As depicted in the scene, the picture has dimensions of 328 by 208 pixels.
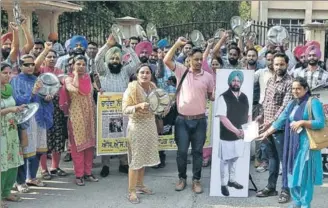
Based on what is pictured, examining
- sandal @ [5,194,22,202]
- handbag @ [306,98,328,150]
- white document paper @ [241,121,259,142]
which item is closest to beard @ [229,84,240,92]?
white document paper @ [241,121,259,142]

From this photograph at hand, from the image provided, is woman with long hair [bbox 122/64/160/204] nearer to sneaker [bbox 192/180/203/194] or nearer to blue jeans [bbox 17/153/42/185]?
Result: sneaker [bbox 192/180/203/194]

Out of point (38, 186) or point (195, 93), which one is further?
point (38, 186)

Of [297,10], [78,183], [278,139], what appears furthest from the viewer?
[297,10]

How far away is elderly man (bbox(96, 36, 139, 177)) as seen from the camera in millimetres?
6512

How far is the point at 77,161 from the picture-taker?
6336 millimetres

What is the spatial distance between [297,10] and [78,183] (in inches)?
813

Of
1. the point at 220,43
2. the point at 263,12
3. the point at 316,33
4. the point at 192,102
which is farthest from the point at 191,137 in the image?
the point at 263,12

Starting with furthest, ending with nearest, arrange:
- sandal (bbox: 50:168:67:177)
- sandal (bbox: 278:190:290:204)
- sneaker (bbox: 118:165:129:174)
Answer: sneaker (bbox: 118:165:129:174), sandal (bbox: 50:168:67:177), sandal (bbox: 278:190:290:204)

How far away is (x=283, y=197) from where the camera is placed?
227 inches

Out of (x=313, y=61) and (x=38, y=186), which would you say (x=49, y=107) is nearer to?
(x=38, y=186)

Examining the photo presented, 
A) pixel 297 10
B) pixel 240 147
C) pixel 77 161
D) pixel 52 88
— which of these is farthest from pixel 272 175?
pixel 297 10

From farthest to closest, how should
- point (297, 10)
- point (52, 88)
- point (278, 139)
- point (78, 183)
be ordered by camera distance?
1. point (297, 10)
2. point (78, 183)
3. point (52, 88)
4. point (278, 139)

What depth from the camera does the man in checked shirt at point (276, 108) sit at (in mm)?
5652

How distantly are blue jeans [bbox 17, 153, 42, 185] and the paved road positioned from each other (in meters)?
0.18
